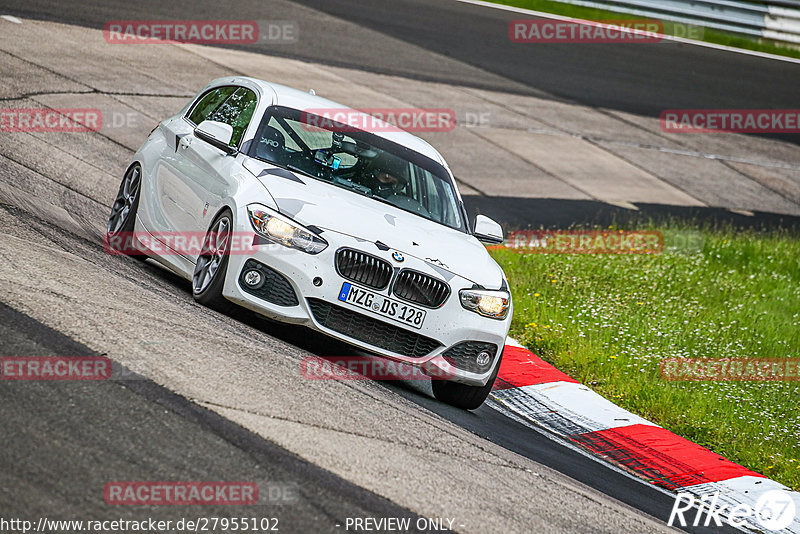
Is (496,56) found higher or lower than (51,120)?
higher

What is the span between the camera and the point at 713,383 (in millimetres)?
9242

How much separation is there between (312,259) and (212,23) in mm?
14934

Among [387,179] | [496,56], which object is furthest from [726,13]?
[387,179]

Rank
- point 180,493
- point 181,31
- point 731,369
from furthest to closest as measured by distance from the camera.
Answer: point 181,31 → point 731,369 → point 180,493

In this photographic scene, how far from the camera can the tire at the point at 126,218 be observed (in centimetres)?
828

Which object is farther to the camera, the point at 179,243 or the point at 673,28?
the point at 673,28

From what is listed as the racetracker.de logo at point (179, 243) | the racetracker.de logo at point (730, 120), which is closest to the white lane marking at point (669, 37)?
the racetracker.de logo at point (730, 120)

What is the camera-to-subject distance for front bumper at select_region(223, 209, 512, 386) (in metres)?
6.53

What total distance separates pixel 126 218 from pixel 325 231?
2420mm

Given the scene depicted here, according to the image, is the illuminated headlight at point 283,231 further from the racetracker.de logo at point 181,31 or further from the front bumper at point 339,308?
the racetracker.de logo at point 181,31

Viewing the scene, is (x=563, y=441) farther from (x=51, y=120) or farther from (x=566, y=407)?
(x=51, y=120)

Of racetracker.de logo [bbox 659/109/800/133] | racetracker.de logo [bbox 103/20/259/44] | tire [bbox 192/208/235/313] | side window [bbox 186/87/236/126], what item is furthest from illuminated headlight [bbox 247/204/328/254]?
racetracker.de logo [bbox 659/109/800/133]

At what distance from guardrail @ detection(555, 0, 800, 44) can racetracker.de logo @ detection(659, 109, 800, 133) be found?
423cm

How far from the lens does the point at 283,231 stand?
6.63m
